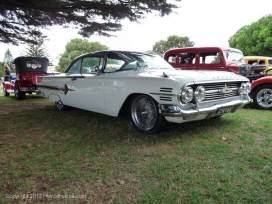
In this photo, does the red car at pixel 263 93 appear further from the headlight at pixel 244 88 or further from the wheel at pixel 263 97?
the headlight at pixel 244 88

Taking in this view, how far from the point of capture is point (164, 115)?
10.9 ft

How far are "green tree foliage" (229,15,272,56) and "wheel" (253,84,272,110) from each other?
23.5 metres

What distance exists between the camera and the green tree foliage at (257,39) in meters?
26.5

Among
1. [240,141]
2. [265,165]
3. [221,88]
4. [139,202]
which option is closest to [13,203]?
[139,202]

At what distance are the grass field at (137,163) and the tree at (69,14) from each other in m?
3.63

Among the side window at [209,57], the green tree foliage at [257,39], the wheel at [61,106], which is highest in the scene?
the green tree foliage at [257,39]

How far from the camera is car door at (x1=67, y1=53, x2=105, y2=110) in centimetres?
438

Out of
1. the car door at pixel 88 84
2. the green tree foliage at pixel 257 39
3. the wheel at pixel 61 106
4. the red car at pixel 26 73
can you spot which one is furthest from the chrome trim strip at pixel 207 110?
the green tree foliage at pixel 257 39

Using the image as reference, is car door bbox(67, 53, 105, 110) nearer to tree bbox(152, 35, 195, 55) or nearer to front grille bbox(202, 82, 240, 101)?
front grille bbox(202, 82, 240, 101)

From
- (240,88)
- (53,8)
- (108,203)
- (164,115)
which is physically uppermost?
(53,8)

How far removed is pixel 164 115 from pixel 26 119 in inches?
142

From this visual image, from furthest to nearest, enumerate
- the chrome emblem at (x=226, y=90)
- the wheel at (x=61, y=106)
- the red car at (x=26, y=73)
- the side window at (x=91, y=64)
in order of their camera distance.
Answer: the red car at (x=26, y=73), the wheel at (x=61, y=106), the side window at (x=91, y=64), the chrome emblem at (x=226, y=90)

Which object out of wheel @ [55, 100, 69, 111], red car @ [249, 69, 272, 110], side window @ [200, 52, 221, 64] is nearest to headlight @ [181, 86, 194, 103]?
wheel @ [55, 100, 69, 111]

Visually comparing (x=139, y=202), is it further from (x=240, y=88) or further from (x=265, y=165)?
(x=240, y=88)
